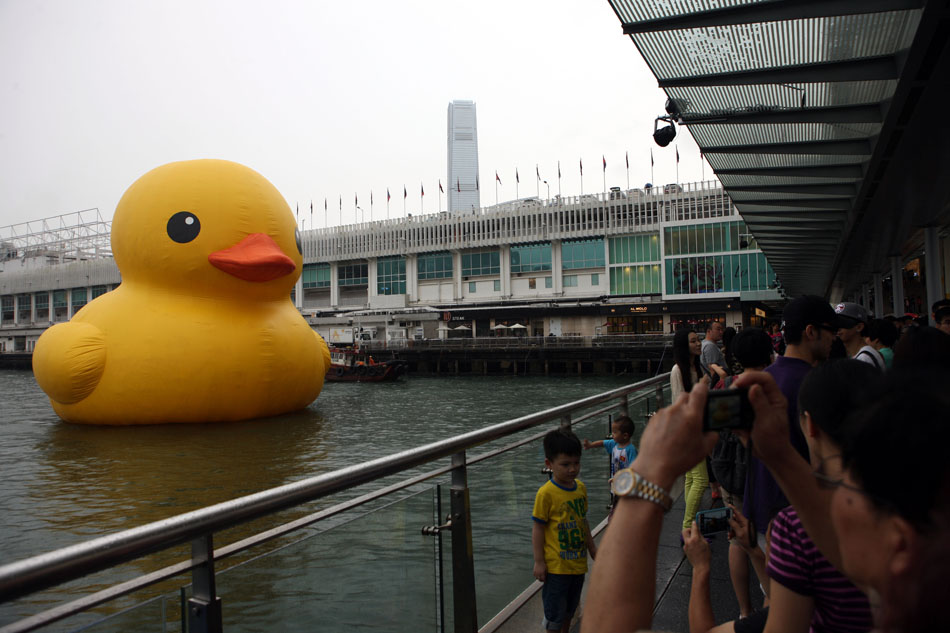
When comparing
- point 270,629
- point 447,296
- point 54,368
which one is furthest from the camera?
point 447,296

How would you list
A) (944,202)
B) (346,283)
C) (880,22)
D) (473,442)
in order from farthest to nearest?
(346,283) < (944,202) < (880,22) < (473,442)

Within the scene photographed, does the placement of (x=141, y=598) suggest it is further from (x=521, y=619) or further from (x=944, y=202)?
(x=944, y=202)

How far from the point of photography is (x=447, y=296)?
68.3 m

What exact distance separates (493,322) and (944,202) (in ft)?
173

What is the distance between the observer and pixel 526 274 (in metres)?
64.8

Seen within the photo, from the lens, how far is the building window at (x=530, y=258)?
209 feet

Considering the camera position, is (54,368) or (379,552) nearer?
(379,552)

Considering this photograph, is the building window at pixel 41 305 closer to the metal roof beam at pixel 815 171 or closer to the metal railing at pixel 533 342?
the metal railing at pixel 533 342

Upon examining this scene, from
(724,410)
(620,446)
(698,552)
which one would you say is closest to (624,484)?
(724,410)

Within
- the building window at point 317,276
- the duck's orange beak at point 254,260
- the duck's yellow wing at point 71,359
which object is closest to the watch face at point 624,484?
the duck's orange beak at point 254,260

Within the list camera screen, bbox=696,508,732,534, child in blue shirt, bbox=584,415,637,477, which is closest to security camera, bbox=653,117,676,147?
child in blue shirt, bbox=584,415,637,477

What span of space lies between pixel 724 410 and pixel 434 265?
68238 millimetres

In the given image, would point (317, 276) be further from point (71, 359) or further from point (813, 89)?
point (813, 89)

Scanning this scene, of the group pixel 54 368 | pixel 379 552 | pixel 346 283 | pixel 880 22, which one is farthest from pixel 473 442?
pixel 346 283
